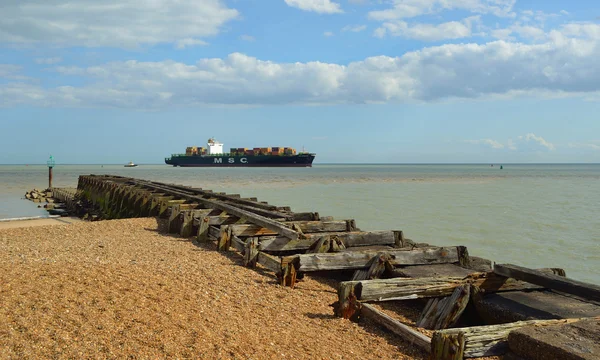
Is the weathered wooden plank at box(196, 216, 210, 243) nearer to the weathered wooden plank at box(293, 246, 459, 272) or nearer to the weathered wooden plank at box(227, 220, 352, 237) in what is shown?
the weathered wooden plank at box(227, 220, 352, 237)

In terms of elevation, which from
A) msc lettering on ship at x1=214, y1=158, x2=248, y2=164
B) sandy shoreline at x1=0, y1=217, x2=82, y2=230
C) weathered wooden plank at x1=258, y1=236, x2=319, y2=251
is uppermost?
msc lettering on ship at x1=214, y1=158, x2=248, y2=164

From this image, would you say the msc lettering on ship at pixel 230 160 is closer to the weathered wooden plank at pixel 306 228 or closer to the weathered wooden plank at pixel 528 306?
the weathered wooden plank at pixel 306 228

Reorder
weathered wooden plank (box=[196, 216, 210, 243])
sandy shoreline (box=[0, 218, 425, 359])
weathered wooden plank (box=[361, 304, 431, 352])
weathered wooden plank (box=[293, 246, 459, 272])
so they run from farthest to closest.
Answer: weathered wooden plank (box=[196, 216, 210, 243]) → weathered wooden plank (box=[293, 246, 459, 272]) → weathered wooden plank (box=[361, 304, 431, 352]) → sandy shoreline (box=[0, 218, 425, 359])

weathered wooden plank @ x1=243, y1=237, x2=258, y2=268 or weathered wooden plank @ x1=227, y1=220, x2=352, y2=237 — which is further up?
weathered wooden plank @ x1=227, y1=220, x2=352, y2=237

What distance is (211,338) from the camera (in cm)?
465

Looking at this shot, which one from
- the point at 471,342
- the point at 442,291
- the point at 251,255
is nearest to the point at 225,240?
the point at 251,255

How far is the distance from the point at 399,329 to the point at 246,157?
124937 millimetres

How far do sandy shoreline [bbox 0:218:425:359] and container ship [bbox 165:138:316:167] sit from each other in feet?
381

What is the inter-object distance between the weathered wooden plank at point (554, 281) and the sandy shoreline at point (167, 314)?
5.66 feet

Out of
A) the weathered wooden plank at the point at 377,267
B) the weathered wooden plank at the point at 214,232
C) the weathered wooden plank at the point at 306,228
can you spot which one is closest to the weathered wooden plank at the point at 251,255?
the weathered wooden plank at the point at 306,228

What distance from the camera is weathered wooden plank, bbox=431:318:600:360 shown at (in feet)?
13.0

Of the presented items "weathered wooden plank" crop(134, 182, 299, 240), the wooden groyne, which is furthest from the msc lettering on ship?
the wooden groyne

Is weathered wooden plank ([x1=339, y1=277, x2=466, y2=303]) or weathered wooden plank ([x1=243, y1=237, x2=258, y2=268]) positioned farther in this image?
weathered wooden plank ([x1=243, y1=237, x2=258, y2=268])

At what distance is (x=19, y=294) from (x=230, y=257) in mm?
3918
